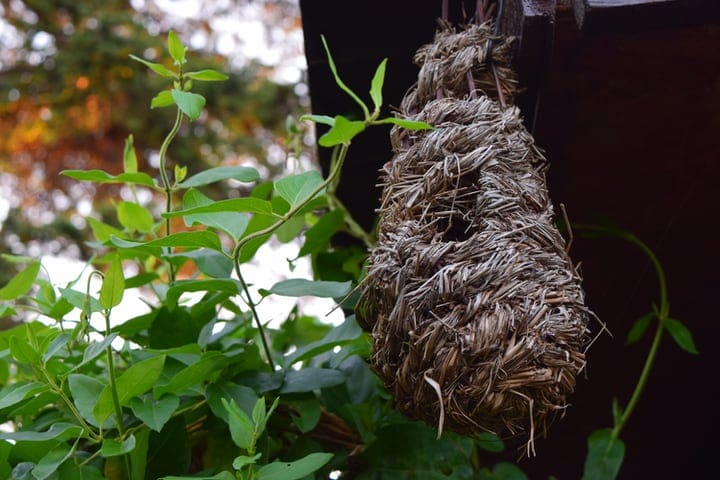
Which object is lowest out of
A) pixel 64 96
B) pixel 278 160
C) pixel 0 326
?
pixel 0 326

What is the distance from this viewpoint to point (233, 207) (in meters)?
0.78

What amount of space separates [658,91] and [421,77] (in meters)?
0.31

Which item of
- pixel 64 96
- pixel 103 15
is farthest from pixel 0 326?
pixel 103 15

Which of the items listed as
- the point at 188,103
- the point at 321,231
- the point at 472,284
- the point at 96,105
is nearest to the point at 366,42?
the point at 321,231

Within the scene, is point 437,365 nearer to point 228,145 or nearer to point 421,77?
point 421,77

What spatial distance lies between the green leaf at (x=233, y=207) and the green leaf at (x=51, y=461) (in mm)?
253

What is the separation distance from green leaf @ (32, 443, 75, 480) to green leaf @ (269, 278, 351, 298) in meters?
0.26

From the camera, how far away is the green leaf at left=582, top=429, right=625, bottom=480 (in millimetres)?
1118

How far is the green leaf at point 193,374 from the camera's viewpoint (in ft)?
2.79

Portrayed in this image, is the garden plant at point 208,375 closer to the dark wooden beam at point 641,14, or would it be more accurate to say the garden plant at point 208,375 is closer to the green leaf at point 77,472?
the green leaf at point 77,472

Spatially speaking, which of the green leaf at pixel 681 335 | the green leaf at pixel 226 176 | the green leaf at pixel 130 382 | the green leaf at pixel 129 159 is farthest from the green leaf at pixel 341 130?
the green leaf at pixel 681 335

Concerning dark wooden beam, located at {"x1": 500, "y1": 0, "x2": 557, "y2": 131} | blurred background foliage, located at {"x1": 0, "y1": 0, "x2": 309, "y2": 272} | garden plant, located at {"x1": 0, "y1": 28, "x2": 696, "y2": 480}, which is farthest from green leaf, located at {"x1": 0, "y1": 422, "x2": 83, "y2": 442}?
blurred background foliage, located at {"x1": 0, "y1": 0, "x2": 309, "y2": 272}

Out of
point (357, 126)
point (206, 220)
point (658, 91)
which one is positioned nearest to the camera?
point (357, 126)

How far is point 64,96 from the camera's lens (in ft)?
22.2
